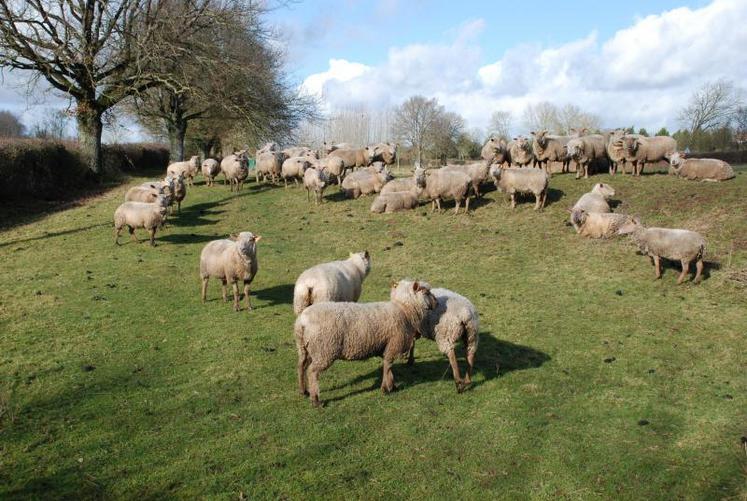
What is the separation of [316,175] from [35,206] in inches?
542

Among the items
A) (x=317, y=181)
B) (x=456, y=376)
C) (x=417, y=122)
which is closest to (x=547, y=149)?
(x=317, y=181)

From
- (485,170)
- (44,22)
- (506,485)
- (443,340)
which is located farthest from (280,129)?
(506,485)

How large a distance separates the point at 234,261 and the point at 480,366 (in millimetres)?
6390

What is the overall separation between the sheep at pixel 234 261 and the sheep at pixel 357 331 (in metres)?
4.66

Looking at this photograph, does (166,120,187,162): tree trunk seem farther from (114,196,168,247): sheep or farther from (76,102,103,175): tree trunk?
(114,196,168,247): sheep

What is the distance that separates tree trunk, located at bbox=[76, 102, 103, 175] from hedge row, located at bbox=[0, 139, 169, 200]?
421 millimetres

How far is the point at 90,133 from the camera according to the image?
32375 millimetres

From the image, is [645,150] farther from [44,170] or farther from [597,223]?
[44,170]

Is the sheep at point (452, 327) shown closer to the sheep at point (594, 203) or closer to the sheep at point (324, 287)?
the sheep at point (324, 287)

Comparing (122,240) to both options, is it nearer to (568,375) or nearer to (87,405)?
(87,405)

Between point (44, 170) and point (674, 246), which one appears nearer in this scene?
point (674, 246)

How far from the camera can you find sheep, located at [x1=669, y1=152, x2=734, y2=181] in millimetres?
22188

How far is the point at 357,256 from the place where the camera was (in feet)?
39.2

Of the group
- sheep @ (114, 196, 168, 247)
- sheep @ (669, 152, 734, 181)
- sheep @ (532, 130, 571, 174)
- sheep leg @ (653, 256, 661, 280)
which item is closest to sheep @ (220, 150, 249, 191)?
sheep @ (114, 196, 168, 247)
